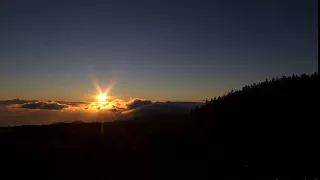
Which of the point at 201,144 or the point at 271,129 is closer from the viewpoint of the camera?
the point at 271,129

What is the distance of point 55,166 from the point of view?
40.4 feet

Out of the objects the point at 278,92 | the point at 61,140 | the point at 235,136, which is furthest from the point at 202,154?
the point at 61,140

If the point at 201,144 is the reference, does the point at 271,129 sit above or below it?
above

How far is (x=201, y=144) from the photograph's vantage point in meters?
12.5

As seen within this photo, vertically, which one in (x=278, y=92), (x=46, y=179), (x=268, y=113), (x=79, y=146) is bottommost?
(x=46, y=179)

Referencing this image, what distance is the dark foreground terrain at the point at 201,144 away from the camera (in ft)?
34.2

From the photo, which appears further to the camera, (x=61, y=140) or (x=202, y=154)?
(x=61, y=140)

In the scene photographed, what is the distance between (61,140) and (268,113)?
9241mm

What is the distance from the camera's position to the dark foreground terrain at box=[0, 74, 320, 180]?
34.2 ft

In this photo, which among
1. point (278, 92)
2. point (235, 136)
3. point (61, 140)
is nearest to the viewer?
point (235, 136)

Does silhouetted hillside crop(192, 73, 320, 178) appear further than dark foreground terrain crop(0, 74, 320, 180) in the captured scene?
No

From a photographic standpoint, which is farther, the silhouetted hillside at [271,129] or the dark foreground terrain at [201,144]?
the dark foreground terrain at [201,144]

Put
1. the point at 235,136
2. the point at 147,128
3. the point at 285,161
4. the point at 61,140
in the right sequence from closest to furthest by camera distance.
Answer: the point at 285,161 < the point at 235,136 < the point at 61,140 < the point at 147,128

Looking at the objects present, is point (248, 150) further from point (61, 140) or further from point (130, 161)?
point (61, 140)
